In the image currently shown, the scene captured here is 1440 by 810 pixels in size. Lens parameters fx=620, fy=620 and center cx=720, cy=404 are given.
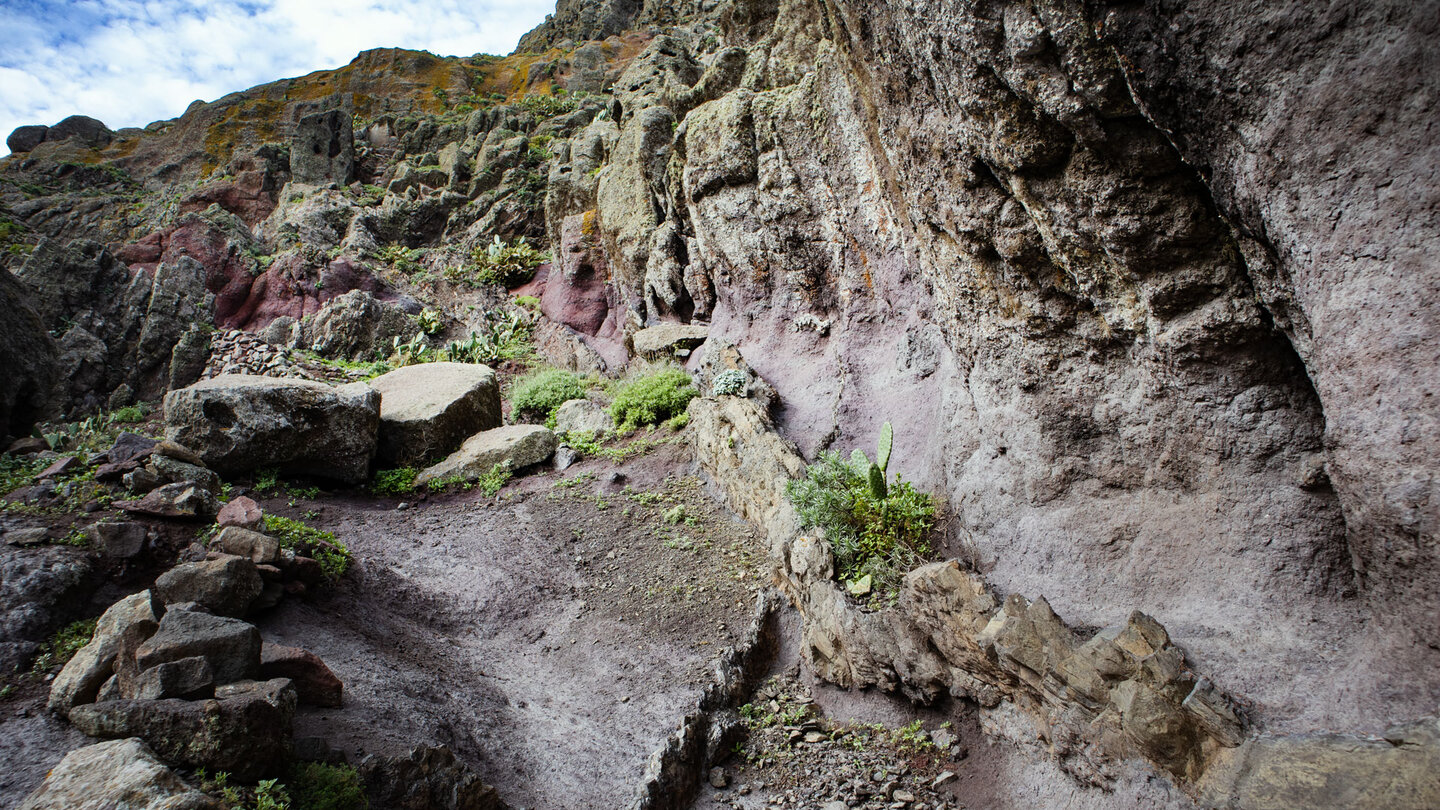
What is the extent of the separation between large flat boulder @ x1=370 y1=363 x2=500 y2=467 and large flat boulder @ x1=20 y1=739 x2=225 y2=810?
262 inches

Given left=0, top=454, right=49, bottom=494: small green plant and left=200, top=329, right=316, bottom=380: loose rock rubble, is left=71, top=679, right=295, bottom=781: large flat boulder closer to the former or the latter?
left=0, top=454, right=49, bottom=494: small green plant

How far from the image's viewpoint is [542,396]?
37.2 ft

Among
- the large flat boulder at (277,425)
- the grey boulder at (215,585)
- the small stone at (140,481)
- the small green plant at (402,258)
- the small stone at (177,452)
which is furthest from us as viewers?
Result: the small green plant at (402,258)

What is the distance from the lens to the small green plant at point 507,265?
1756 centimetres

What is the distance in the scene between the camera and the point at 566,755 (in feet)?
14.8

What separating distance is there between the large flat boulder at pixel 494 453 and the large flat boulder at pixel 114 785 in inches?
242

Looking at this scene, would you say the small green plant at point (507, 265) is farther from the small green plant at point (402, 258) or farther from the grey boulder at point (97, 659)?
the grey boulder at point (97, 659)

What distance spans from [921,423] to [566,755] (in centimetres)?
Result: 475

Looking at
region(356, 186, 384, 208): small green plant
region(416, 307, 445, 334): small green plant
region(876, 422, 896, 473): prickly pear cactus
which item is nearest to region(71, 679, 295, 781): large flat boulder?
region(876, 422, 896, 473): prickly pear cactus

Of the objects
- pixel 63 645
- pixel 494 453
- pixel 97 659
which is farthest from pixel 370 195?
pixel 97 659

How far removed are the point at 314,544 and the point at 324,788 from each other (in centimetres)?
344

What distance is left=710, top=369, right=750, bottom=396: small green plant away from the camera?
893 centimetres

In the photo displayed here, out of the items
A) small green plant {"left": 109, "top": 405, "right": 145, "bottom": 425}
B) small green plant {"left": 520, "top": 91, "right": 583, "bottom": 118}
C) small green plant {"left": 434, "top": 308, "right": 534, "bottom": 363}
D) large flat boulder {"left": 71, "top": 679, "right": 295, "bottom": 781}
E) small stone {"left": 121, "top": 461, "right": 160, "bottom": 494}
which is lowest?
large flat boulder {"left": 71, "top": 679, "right": 295, "bottom": 781}

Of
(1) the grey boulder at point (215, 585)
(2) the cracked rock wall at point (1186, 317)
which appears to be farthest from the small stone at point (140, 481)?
(2) the cracked rock wall at point (1186, 317)
